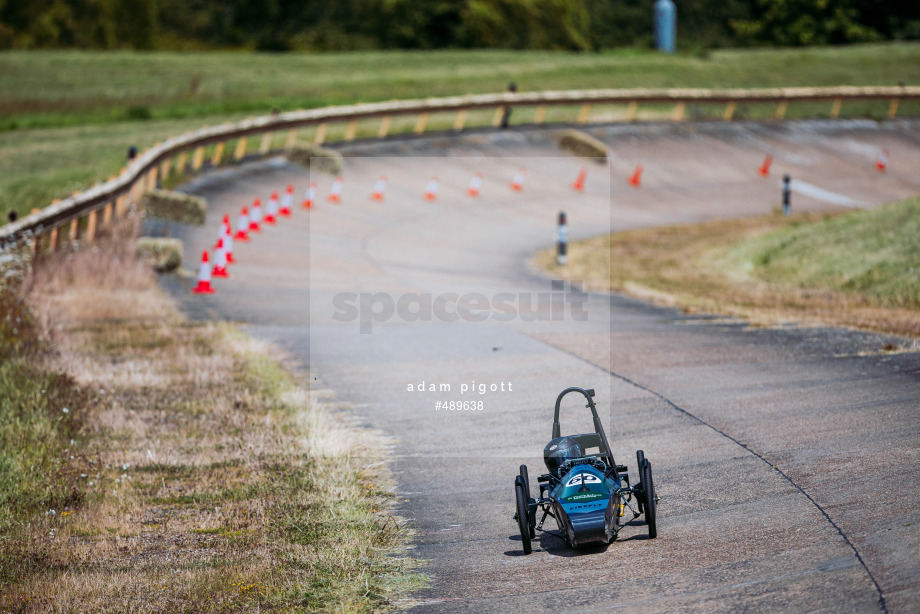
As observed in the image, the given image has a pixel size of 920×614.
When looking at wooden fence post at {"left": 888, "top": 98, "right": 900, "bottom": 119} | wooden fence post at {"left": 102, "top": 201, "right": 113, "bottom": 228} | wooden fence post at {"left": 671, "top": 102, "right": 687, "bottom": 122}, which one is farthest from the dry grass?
wooden fence post at {"left": 888, "top": 98, "right": 900, "bottom": 119}

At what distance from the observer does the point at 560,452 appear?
Result: 26.7 feet

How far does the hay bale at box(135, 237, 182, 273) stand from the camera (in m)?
19.6

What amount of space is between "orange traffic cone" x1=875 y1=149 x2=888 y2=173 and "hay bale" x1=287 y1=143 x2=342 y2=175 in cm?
1865

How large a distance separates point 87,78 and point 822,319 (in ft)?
160

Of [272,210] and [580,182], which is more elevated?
[580,182]

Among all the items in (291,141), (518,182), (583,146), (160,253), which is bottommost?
(160,253)

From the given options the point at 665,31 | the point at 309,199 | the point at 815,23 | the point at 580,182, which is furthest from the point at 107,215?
the point at 815,23

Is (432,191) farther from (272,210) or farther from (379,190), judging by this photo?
(272,210)

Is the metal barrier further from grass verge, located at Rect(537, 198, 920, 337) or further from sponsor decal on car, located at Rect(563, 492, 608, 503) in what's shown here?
sponsor decal on car, located at Rect(563, 492, 608, 503)

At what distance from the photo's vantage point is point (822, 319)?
54.1 ft

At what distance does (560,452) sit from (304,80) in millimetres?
53268

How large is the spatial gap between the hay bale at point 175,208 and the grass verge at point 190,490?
29.0 ft

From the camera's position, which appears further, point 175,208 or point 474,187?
point 474,187

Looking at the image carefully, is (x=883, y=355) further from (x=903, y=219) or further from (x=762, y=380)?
(x=903, y=219)
